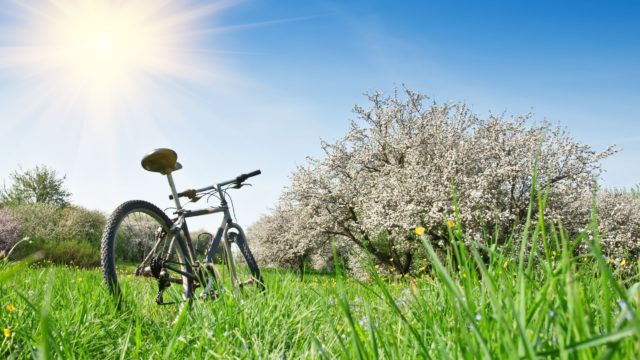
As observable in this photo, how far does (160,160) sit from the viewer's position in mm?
4613

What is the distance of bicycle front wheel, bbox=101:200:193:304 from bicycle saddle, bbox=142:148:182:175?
0.45 meters

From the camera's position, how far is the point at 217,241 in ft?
16.6

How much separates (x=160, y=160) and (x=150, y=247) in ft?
2.82

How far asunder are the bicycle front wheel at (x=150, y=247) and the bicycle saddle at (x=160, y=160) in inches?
17.6

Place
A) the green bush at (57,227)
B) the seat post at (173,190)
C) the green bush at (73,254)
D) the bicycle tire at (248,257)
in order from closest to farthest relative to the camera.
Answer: the seat post at (173,190) → the bicycle tire at (248,257) → the green bush at (73,254) → the green bush at (57,227)

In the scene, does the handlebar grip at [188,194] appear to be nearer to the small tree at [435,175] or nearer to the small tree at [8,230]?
the small tree at [435,175]

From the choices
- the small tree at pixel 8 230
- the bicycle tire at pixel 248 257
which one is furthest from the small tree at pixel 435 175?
the small tree at pixel 8 230

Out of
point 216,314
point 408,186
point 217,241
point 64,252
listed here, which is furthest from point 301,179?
point 216,314

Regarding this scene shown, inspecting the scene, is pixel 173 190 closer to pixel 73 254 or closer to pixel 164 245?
pixel 164 245

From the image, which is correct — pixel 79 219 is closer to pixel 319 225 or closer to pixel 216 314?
pixel 319 225

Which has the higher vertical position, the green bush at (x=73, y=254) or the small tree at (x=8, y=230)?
the small tree at (x=8, y=230)

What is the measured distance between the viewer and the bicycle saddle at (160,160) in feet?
14.9

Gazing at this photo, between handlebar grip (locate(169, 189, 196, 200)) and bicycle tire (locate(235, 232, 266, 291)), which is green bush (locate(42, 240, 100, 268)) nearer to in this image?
bicycle tire (locate(235, 232, 266, 291))

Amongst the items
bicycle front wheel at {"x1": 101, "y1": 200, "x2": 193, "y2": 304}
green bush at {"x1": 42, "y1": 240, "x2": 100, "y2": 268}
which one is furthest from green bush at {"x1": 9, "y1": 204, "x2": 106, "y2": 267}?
bicycle front wheel at {"x1": 101, "y1": 200, "x2": 193, "y2": 304}
